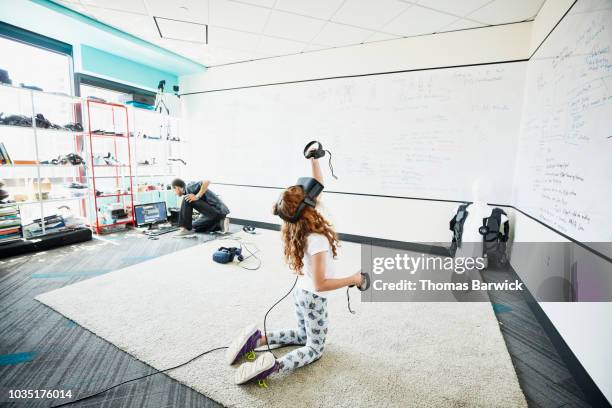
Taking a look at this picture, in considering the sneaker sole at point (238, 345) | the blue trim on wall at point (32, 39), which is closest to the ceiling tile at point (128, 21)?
the blue trim on wall at point (32, 39)

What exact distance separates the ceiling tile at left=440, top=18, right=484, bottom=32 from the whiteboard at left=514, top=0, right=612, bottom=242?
74 cm

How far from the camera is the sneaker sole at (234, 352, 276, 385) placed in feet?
4.33

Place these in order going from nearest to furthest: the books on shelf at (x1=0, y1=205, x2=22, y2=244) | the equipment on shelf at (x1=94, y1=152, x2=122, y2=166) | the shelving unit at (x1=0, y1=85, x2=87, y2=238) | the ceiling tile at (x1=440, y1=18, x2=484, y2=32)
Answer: the ceiling tile at (x1=440, y1=18, x2=484, y2=32)
the books on shelf at (x1=0, y1=205, x2=22, y2=244)
the shelving unit at (x1=0, y1=85, x2=87, y2=238)
the equipment on shelf at (x1=94, y1=152, x2=122, y2=166)

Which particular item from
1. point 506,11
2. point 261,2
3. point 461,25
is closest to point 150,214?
point 261,2

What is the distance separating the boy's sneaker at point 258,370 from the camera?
52.0 inches

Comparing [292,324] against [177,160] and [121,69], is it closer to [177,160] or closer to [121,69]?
[177,160]

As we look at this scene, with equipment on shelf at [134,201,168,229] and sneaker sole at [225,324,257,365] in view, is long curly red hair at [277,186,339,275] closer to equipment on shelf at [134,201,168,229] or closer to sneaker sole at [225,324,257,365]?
sneaker sole at [225,324,257,365]

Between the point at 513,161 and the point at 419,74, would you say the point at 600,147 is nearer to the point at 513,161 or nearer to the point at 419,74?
the point at 513,161

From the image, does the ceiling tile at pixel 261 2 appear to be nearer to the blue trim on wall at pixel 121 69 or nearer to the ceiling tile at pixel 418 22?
the ceiling tile at pixel 418 22

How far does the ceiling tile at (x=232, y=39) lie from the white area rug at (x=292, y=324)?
111 inches

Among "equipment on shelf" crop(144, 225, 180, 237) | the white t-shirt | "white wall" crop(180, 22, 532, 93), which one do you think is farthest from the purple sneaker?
"white wall" crop(180, 22, 532, 93)

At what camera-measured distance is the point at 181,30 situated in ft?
10.8

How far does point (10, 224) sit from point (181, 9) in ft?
10.1

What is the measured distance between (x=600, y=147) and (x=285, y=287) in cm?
228
